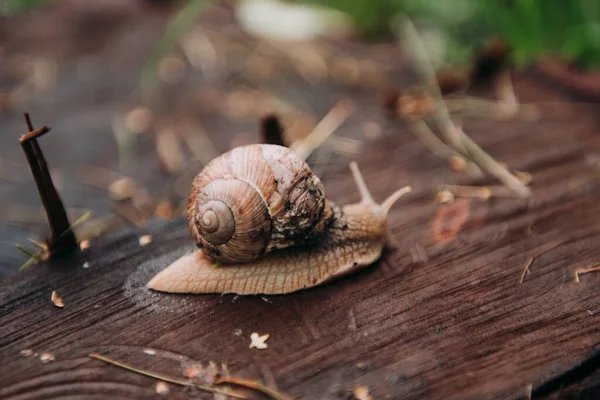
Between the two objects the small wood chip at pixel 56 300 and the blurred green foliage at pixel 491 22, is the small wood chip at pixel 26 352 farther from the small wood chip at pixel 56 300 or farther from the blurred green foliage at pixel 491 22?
the blurred green foliage at pixel 491 22

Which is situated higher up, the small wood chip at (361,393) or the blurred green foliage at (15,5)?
the blurred green foliage at (15,5)

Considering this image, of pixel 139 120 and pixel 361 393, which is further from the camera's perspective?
pixel 139 120

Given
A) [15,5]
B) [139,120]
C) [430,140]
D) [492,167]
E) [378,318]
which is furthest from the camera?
[15,5]

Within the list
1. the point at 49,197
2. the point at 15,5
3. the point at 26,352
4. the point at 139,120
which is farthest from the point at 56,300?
the point at 15,5

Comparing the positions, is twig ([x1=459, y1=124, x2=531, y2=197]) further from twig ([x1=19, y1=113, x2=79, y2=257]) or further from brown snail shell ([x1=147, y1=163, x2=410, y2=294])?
twig ([x1=19, y1=113, x2=79, y2=257])

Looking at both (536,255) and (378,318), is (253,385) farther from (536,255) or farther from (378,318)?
(536,255)

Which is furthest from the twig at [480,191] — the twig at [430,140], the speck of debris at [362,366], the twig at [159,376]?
the twig at [159,376]

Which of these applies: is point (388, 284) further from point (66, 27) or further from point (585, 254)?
point (66, 27)
